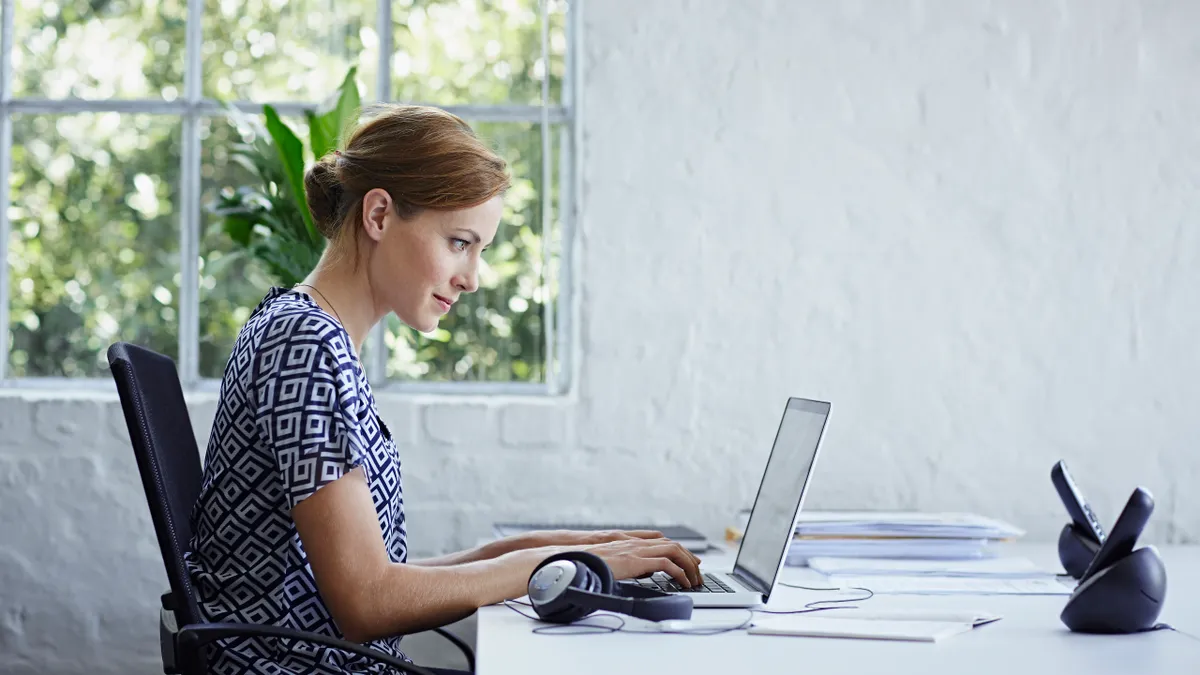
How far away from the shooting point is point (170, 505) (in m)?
1.65

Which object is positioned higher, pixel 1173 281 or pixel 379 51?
pixel 379 51

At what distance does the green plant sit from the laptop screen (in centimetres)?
131

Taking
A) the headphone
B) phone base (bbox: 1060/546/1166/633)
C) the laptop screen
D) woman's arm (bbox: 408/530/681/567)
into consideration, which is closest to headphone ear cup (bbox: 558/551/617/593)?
the headphone

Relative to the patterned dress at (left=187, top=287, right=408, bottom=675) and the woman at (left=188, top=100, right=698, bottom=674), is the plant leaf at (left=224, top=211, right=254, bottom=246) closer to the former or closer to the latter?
the woman at (left=188, top=100, right=698, bottom=674)

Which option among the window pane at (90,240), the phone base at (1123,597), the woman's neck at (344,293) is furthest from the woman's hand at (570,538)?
the window pane at (90,240)

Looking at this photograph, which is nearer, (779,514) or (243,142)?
(779,514)

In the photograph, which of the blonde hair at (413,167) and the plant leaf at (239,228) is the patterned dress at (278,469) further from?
the plant leaf at (239,228)

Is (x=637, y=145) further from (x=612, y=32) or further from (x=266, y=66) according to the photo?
(x=266, y=66)

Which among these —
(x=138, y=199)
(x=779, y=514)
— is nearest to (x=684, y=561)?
(x=779, y=514)

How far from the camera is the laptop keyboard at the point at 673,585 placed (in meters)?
1.77

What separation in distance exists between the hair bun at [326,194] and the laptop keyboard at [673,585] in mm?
710

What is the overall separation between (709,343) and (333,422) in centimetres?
160

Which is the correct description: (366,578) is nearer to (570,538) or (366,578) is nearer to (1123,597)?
(570,538)

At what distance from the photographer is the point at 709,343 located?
3.03 metres
